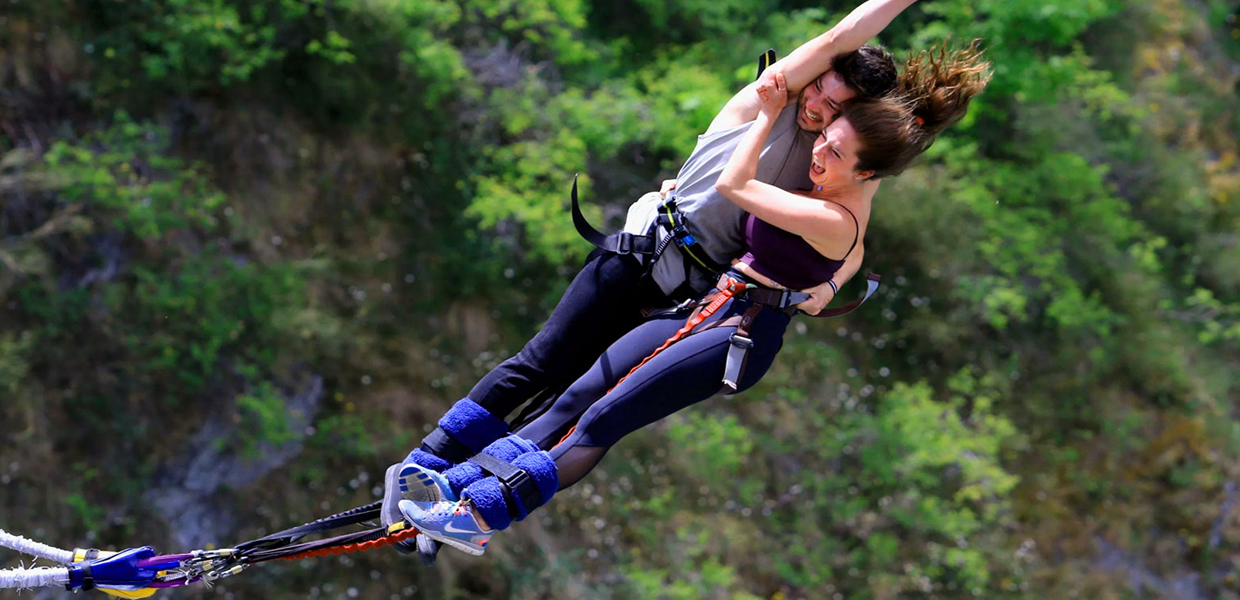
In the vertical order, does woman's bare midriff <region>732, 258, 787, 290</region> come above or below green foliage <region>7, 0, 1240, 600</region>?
above

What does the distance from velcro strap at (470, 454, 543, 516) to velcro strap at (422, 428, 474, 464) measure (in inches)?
7.6

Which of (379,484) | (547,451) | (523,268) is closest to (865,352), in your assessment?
(523,268)

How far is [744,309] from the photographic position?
228 cm

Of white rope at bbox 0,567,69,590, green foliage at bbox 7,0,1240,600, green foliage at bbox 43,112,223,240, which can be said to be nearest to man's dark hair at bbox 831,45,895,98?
white rope at bbox 0,567,69,590

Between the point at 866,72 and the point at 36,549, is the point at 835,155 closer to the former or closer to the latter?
the point at 866,72

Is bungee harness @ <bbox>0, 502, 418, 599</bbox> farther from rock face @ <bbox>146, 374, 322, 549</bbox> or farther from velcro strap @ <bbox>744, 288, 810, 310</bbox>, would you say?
rock face @ <bbox>146, 374, 322, 549</bbox>

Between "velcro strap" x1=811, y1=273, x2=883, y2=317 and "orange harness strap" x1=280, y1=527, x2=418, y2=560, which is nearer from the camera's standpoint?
"orange harness strap" x1=280, y1=527, x2=418, y2=560

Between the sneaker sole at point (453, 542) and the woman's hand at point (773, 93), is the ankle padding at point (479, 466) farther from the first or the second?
the woman's hand at point (773, 93)

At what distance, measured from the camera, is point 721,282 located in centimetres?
231

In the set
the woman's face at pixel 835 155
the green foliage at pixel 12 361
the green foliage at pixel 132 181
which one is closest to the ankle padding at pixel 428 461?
the woman's face at pixel 835 155

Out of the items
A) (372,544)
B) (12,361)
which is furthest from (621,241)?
(12,361)

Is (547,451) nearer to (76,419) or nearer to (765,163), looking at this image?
(765,163)

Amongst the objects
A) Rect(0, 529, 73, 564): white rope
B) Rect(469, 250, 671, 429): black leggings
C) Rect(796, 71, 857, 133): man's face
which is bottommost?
Rect(0, 529, 73, 564): white rope

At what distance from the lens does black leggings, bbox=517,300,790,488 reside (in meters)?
2.24
